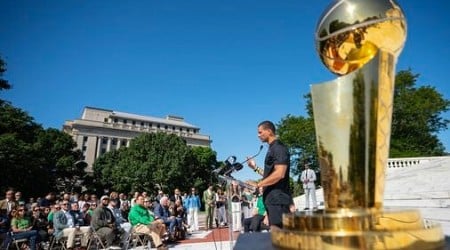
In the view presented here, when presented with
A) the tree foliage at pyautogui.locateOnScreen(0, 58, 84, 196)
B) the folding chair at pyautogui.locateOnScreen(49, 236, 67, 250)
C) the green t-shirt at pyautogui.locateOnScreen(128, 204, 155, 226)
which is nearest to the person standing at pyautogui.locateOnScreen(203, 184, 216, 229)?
the green t-shirt at pyautogui.locateOnScreen(128, 204, 155, 226)

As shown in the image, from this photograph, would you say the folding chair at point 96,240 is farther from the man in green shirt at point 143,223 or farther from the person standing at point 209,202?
the person standing at point 209,202

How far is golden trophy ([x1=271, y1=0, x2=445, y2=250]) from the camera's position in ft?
5.30

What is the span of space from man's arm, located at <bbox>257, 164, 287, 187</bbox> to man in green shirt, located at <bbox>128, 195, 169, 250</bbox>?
655 centimetres

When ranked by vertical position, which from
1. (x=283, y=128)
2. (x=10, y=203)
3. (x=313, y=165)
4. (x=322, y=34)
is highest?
(x=283, y=128)

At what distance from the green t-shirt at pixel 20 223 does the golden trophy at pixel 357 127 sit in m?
9.50

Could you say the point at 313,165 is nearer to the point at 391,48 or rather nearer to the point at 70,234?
the point at 70,234

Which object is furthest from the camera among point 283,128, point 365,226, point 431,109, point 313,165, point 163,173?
point 163,173

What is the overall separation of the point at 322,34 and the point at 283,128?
37138mm

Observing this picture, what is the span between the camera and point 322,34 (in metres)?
2.01

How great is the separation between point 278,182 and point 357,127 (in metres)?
1.57

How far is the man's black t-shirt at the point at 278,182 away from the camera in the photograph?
10.3 ft

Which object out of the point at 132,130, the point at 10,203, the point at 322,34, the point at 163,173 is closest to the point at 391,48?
the point at 322,34

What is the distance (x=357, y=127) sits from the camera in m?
1.77

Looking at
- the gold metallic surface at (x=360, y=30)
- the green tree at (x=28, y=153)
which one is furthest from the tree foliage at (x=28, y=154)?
the gold metallic surface at (x=360, y=30)
